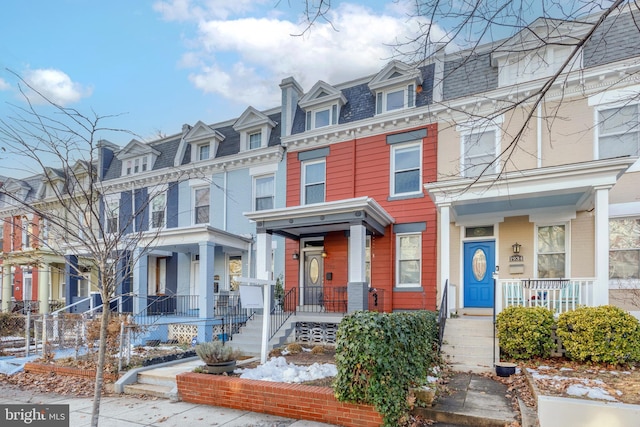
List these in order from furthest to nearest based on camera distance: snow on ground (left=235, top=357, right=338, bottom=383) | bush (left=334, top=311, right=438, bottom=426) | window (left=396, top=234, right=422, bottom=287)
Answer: window (left=396, top=234, right=422, bottom=287) → snow on ground (left=235, top=357, right=338, bottom=383) → bush (left=334, top=311, right=438, bottom=426)

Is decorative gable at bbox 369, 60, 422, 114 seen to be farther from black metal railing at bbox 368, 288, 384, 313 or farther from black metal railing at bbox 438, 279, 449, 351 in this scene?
black metal railing at bbox 438, 279, 449, 351

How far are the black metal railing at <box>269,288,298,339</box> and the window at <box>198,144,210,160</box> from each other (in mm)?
6675

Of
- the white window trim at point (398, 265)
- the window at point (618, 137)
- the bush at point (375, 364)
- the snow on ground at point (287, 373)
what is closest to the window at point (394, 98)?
the white window trim at point (398, 265)

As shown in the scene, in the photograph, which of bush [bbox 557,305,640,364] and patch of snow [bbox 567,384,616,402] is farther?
bush [bbox 557,305,640,364]

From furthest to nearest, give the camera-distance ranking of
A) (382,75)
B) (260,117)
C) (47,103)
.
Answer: (260,117)
(382,75)
(47,103)

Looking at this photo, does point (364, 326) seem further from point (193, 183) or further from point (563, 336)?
point (193, 183)

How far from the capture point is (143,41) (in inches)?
306

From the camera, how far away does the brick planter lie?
25.2 ft

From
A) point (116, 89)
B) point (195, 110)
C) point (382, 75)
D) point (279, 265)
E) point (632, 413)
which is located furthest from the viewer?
point (195, 110)

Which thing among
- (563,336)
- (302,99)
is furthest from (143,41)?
(563,336)

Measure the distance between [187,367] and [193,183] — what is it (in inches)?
337

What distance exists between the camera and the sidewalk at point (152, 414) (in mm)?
5367

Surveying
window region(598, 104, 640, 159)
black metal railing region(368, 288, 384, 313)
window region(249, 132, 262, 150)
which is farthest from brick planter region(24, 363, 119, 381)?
window region(598, 104, 640, 159)

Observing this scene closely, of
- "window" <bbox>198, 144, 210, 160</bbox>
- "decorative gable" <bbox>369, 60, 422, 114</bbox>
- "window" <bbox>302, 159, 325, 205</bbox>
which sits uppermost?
"decorative gable" <bbox>369, 60, 422, 114</bbox>
